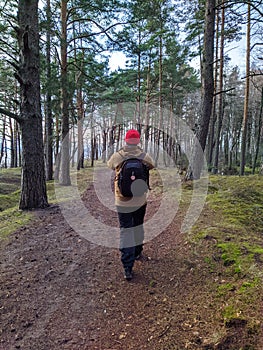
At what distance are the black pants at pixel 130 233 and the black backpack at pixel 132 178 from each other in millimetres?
279

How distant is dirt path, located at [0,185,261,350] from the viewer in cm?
241

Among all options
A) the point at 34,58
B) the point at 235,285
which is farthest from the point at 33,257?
the point at 34,58

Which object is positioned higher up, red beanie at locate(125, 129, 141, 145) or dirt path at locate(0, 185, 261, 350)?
red beanie at locate(125, 129, 141, 145)

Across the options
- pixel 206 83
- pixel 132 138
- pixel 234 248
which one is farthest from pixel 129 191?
pixel 206 83

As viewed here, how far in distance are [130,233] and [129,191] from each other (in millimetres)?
621

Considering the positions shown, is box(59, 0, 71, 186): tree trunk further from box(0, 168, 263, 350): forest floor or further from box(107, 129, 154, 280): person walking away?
box(0, 168, 263, 350): forest floor

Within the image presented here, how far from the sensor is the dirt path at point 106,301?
241 cm

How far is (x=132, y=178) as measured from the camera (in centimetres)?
339

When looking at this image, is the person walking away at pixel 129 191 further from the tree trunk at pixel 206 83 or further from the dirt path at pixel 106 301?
the tree trunk at pixel 206 83

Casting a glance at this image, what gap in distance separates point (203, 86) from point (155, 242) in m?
5.31

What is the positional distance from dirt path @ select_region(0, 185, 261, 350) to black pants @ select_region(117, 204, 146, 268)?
292 mm

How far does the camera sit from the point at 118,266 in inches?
150

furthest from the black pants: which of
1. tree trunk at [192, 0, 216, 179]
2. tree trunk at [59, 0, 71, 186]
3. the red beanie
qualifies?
tree trunk at [59, 0, 71, 186]

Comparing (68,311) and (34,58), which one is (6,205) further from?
(68,311)
